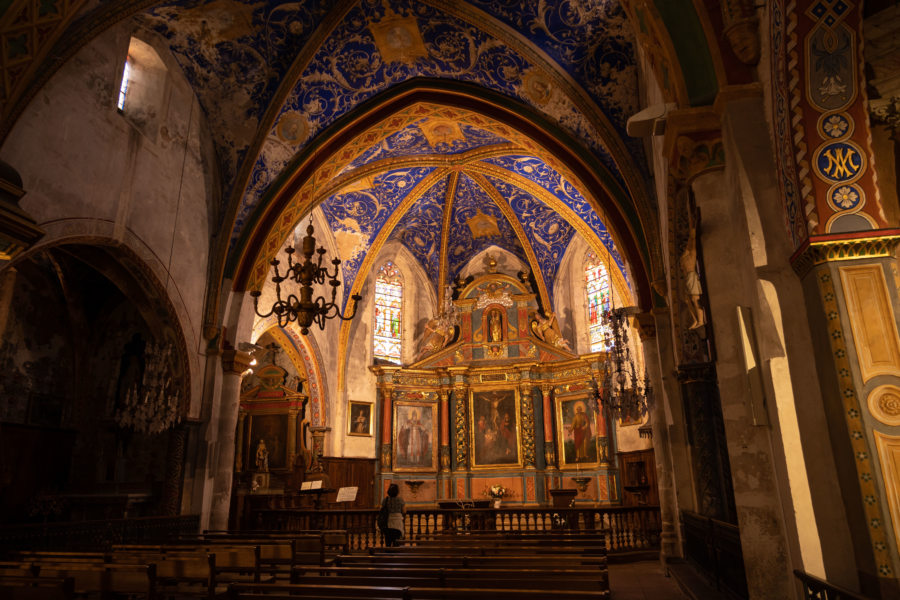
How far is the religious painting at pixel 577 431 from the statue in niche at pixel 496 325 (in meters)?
2.82

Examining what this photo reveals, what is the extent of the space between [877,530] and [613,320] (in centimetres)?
947

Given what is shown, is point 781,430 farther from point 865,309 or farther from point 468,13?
point 468,13

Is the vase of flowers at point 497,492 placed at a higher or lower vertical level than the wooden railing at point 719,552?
higher

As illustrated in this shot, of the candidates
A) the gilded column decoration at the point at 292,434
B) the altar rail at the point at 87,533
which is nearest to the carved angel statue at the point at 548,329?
the gilded column decoration at the point at 292,434

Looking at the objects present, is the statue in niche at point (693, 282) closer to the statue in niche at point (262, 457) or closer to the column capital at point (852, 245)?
the column capital at point (852, 245)

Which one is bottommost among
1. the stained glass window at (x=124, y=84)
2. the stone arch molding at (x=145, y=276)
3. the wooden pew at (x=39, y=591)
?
the wooden pew at (x=39, y=591)

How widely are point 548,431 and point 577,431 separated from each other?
0.90 metres

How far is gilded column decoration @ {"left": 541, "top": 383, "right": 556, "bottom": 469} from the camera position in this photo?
18344mm

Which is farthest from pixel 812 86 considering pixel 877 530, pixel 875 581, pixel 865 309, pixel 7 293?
pixel 7 293

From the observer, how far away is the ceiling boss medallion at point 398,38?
11684 millimetres

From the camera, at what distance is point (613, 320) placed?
12.9 m

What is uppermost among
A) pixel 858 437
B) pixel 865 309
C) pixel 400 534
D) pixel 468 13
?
pixel 468 13

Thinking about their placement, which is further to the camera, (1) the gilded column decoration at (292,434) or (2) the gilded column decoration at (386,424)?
(2) the gilded column decoration at (386,424)

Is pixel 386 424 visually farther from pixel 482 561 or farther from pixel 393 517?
pixel 482 561
